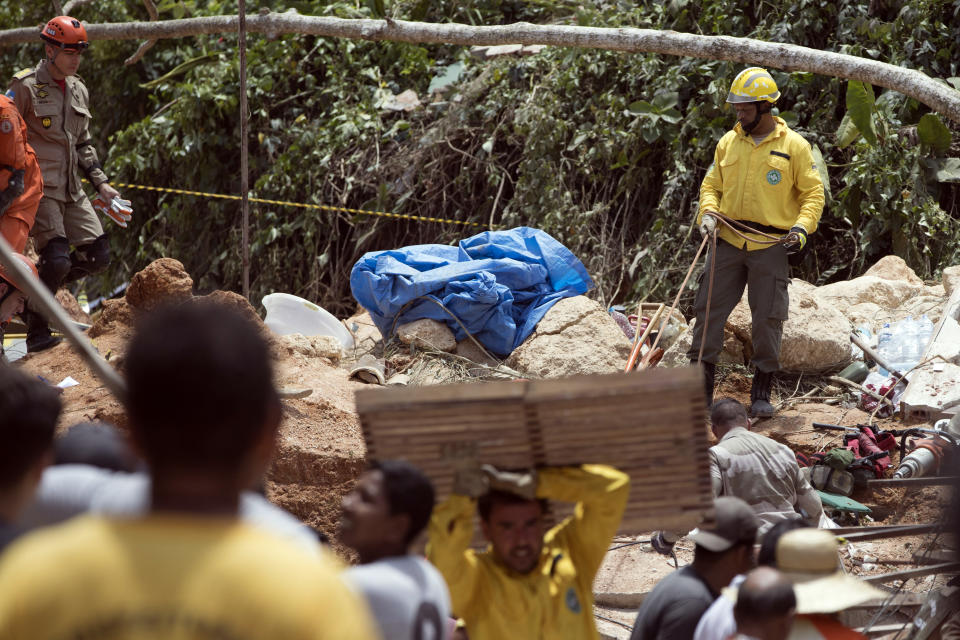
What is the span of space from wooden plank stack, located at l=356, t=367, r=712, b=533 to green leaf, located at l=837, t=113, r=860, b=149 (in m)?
7.03

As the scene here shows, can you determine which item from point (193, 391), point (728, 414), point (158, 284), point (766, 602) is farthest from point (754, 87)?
point (193, 391)

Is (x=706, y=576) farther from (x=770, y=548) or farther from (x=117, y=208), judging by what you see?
(x=117, y=208)

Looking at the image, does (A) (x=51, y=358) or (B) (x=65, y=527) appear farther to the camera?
(A) (x=51, y=358)

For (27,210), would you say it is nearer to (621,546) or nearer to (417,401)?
(621,546)

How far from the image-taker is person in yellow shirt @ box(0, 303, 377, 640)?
4.01 feet

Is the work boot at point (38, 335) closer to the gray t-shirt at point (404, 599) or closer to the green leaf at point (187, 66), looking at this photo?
the green leaf at point (187, 66)

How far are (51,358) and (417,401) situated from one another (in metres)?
4.86

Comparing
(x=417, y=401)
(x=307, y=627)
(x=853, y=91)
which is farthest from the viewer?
(x=853, y=91)

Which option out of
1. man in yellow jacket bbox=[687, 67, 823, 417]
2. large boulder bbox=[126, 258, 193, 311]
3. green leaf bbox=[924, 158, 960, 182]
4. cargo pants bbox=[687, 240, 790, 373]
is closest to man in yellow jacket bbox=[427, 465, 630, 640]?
man in yellow jacket bbox=[687, 67, 823, 417]

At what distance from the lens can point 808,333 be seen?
742 cm

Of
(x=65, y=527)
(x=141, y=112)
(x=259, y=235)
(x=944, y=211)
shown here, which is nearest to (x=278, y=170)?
(x=259, y=235)

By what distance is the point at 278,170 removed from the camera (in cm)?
1096

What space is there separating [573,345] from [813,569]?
15.1 ft

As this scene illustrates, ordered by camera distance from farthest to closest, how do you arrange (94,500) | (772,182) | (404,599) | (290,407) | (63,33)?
(772,182), (63,33), (290,407), (94,500), (404,599)
